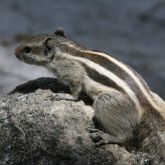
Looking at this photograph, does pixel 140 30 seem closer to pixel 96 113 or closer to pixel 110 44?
pixel 110 44

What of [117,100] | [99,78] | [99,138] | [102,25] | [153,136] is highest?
[99,78]

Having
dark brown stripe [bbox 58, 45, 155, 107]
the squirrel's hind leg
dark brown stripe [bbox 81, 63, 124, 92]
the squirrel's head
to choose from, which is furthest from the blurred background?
the squirrel's hind leg

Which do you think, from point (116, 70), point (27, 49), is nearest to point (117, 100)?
point (116, 70)

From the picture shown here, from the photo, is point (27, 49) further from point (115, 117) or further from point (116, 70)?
point (115, 117)

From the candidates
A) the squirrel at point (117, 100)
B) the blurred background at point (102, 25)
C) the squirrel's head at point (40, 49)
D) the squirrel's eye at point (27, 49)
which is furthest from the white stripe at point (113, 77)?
the blurred background at point (102, 25)

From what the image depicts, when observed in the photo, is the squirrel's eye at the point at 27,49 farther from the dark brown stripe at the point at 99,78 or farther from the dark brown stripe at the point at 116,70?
the dark brown stripe at the point at 99,78

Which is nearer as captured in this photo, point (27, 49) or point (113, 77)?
point (113, 77)

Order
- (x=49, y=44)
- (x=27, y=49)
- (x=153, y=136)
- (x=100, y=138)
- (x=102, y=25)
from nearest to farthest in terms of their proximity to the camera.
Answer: (x=153, y=136), (x=100, y=138), (x=49, y=44), (x=27, y=49), (x=102, y=25)

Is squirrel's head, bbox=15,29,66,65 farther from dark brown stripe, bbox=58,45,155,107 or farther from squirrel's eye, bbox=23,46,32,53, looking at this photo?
dark brown stripe, bbox=58,45,155,107

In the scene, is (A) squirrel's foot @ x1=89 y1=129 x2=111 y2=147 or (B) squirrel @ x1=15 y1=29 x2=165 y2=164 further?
(A) squirrel's foot @ x1=89 y1=129 x2=111 y2=147
